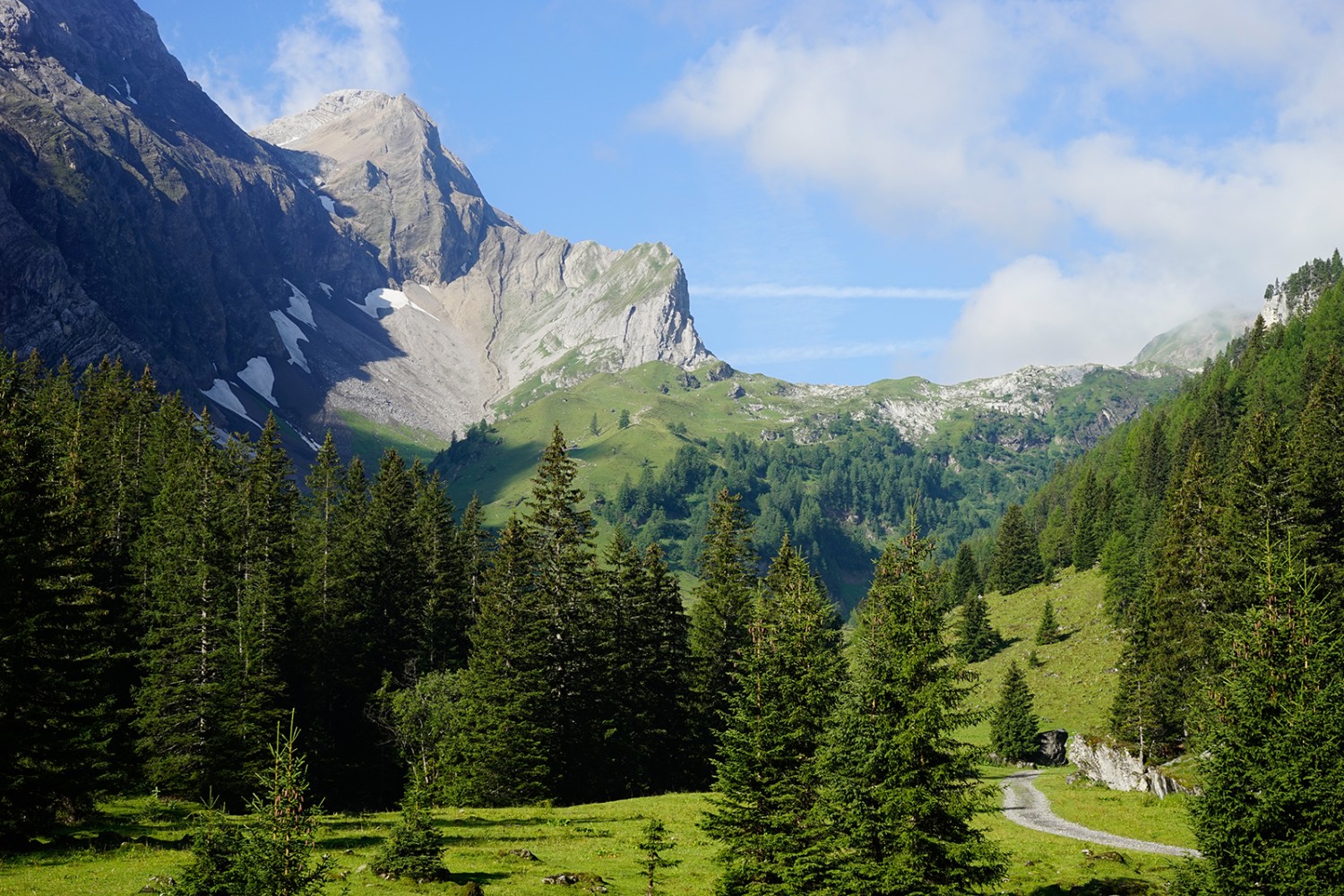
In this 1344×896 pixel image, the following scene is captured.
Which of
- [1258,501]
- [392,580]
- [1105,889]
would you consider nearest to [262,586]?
[392,580]

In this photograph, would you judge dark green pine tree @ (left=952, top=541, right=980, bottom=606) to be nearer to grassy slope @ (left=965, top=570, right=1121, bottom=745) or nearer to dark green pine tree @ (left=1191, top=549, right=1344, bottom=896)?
grassy slope @ (left=965, top=570, right=1121, bottom=745)

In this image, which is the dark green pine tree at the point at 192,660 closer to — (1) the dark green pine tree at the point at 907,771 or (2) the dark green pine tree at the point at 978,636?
(1) the dark green pine tree at the point at 907,771

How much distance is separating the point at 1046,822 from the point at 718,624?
23945 mm

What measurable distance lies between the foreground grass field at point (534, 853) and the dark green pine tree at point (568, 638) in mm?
6559

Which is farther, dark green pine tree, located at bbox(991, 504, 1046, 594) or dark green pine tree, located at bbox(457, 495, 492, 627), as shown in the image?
dark green pine tree, located at bbox(991, 504, 1046, 594)

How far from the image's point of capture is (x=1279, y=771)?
26734 millimetres

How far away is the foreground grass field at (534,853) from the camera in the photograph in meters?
29.7

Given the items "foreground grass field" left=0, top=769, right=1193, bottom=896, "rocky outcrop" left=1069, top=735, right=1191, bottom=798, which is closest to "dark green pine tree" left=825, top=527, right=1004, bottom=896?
"foreground grass field" left=0, top=769, right=1193, bottom=896

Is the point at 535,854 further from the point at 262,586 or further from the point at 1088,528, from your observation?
the point at 1088,528

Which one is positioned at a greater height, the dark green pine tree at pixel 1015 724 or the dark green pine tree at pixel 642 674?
the dark green pine tree at pixel 642 674

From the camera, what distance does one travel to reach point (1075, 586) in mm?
126812

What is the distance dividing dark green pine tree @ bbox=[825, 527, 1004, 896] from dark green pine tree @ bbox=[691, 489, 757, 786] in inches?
1393

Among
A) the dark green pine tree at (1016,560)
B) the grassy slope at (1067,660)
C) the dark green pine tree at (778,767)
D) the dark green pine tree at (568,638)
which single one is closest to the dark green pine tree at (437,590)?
the dark green pine tree at (568,638)

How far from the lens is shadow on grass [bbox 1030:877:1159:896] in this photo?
3347cm
